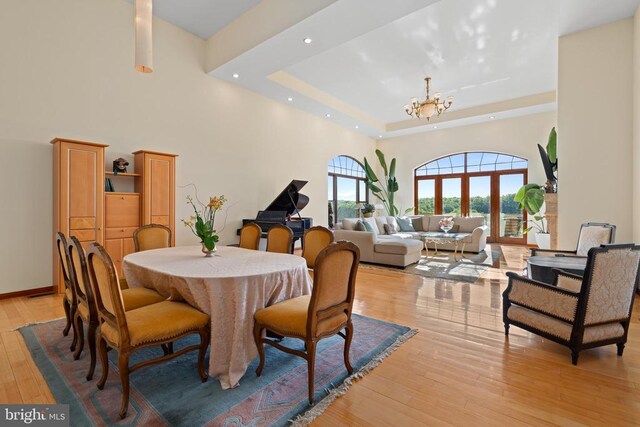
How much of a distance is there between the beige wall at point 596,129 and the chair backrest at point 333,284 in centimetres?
460

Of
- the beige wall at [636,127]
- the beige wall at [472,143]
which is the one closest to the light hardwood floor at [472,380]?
the beige wall at [636,127]

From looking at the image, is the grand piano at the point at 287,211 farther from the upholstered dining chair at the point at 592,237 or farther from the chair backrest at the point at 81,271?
the upholstered dining chair at the point at 592,237

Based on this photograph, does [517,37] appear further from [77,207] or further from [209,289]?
[77,207]

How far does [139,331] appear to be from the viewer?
5.79 ft

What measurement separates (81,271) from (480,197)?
10.1m

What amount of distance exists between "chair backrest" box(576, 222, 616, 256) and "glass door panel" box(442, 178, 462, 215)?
5.89 meters

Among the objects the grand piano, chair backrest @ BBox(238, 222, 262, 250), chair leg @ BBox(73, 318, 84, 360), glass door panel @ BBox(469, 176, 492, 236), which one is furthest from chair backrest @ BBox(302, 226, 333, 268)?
glass door panel @ BBox(469, 176, 492, 236)

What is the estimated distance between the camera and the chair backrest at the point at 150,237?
3529mm

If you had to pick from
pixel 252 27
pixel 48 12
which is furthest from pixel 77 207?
pixel 252 27

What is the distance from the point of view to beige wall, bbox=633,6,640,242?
4.01 metres

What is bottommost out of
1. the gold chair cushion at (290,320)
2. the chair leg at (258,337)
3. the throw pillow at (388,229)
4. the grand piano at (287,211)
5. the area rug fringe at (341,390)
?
the area rug fringe at (341,390)

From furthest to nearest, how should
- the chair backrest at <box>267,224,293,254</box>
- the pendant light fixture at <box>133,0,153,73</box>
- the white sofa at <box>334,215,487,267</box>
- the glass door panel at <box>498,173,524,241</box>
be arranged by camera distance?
the glass door panel at <box>498,173,524,241</box> < the white sofa at <box>334,215,487,267</box> < the chair backrest at <box>267,224,293,254</box> < the pendant light fixture at <box>133,0,153,73</box>

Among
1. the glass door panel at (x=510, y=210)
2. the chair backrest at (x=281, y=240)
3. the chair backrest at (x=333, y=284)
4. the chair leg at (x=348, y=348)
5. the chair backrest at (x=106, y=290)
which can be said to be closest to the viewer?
the chair backrest at (x=106, y=290)

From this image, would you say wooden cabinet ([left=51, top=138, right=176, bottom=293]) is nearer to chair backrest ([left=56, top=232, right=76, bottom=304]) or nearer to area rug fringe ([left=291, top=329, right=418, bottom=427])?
chair backrest ([left=56, top=232, right=76, bottom=304])
